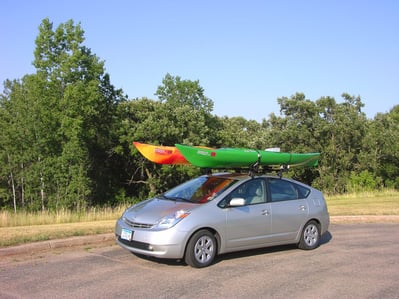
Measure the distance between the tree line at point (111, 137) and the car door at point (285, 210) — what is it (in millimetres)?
28660

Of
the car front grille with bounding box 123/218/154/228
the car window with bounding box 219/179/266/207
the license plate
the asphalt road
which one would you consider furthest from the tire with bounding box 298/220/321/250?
the license plate

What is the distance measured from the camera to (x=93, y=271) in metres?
6.98

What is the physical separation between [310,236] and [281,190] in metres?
1.15

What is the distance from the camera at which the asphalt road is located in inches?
235

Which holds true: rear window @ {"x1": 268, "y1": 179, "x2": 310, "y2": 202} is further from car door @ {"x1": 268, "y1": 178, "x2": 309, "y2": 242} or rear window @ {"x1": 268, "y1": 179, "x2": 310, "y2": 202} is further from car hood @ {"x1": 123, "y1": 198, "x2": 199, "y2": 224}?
car hood @ {"x1": 123, "y1": 198, "x2": 199, "y2": 224}

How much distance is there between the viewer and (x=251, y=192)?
27.4 ft

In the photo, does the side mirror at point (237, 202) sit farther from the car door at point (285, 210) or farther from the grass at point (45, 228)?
the grass at point (45, 228)

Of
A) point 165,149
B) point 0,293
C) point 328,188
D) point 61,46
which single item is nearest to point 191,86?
point 61,46

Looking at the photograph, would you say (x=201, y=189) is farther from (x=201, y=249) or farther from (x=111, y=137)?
(x=111, y=137)

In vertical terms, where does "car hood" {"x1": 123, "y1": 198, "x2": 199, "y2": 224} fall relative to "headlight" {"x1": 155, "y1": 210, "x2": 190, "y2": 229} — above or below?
above

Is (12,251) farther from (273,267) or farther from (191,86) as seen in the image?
(191,86)

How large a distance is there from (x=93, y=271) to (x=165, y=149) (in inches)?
115

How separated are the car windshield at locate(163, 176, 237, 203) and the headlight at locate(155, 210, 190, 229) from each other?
0.66 m

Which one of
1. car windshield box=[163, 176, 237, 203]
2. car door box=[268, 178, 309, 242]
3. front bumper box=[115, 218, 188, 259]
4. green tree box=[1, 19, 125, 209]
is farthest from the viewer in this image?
green tree box=[1, 19, 125, 209]
